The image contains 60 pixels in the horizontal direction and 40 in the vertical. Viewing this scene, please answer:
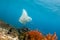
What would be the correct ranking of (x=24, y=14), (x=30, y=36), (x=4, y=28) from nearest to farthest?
1. (x=4, y=28)
2. (x=30, y=36)
3. (x=24, y=14)

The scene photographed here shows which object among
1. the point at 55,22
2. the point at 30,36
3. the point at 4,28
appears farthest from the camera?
the point at 55,22

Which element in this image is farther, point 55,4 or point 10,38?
point 55,4

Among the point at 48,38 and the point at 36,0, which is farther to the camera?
the point at 36,0

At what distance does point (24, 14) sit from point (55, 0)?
10911 millimetres

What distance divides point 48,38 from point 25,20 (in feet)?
8.38

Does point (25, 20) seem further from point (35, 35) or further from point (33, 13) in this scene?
point (33, 13)

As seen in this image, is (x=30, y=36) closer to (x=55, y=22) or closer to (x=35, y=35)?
(x=35, y=35)

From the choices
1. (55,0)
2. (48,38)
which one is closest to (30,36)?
(48,38)

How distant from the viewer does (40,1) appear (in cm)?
1853

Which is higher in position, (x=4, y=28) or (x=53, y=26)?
(x=53, y=26)

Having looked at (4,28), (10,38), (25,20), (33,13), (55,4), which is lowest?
(10,38)

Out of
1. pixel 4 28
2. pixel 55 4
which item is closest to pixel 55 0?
pixel 55 4

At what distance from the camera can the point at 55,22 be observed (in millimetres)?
28938

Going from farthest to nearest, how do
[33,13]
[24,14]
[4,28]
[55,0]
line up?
[33,13]
[55,0]
[24,14]
[4,28]
